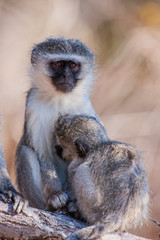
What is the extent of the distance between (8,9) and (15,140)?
9.12 ft

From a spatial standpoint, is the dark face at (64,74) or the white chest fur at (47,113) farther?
the dark face at (64,74)

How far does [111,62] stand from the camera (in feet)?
34.7

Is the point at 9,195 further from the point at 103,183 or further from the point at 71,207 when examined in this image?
the point at 103,183

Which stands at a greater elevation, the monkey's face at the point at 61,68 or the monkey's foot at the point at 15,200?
the monkey's face at the point at 61,68

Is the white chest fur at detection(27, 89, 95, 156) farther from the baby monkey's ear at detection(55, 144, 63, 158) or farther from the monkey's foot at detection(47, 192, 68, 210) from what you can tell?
the monkey's foot at detection(47, 192, 68, 210)

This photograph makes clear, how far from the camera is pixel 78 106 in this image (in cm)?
548

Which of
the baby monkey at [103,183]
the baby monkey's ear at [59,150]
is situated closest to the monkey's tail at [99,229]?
the baby monkey at [103,183]

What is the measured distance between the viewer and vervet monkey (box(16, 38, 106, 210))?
195 inches

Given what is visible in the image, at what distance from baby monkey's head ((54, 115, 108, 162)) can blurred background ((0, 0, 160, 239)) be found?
4014mm

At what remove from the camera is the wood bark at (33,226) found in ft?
13.5

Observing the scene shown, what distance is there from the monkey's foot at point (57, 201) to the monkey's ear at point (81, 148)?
15.9 inches

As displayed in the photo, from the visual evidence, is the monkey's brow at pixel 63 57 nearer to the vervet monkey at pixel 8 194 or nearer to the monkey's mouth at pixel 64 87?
the monkey's mouth at pixel 64 87

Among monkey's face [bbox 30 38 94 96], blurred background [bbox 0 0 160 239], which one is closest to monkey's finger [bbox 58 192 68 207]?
monkey's face [bbox 30 38 94 96]

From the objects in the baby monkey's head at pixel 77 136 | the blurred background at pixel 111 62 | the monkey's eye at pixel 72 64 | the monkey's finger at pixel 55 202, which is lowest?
the monkey's finger at pixel 55 202
